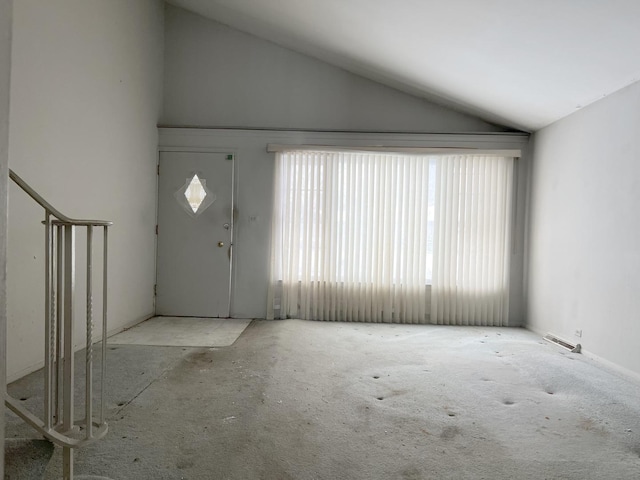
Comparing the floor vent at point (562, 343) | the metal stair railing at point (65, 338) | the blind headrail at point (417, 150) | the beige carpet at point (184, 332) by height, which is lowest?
the beige carpet at point (184, 332)

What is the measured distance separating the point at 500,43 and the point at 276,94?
270cm

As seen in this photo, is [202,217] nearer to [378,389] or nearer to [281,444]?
[378,389]

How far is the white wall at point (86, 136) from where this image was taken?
114 inches

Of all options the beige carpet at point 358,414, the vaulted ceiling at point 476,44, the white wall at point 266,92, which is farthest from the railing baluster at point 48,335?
the white wall at point 266,92

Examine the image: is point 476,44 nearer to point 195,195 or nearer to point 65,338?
point 195,195

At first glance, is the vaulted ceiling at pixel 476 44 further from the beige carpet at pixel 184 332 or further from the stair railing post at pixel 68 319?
the beige carpet at pixel 184 332

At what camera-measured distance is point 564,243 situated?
13.8ft

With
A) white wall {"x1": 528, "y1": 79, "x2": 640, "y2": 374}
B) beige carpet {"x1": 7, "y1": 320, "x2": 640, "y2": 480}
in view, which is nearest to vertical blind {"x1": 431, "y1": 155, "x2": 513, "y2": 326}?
white wall {"x1": 528, "y1": 79, "x2": 640, "y2": 374}

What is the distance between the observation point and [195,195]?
5.18 metres

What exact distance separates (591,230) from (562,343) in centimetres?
113

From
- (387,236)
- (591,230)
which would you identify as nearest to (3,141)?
(387,236)

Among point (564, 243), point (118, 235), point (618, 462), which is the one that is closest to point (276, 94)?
point (118, 235)

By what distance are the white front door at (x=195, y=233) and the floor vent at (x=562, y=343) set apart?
11.7ft

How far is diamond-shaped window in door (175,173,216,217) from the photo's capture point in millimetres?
5168
